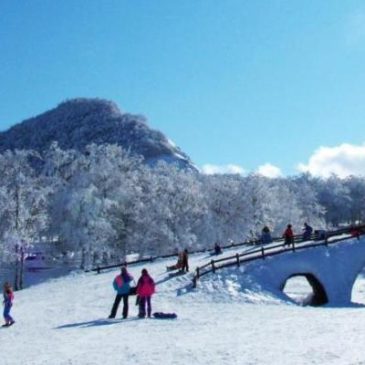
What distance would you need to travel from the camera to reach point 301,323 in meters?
19.8

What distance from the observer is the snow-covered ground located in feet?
48.2

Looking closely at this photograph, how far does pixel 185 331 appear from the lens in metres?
19.2

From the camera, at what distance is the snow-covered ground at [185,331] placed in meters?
14.7

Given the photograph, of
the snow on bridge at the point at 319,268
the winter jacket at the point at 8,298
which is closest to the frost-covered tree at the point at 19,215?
the snow on bridge at the point at 319,268

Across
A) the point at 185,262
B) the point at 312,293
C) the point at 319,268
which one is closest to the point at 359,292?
the point at 312,293

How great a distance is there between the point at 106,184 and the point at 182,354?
145ft

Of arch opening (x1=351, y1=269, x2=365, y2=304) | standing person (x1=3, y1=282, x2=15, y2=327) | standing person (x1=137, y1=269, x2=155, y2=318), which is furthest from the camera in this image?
arch opening (x1=351, y1=269, x2=365, y2=304)

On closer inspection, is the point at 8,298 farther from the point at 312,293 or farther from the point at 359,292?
the point at 359,292

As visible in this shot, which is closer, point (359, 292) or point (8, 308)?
point (8, 308)

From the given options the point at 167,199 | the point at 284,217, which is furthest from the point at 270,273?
the point at 284,217

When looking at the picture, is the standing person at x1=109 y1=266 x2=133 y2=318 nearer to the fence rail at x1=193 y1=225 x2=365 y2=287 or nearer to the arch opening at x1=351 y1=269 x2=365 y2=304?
the fence rail at x1=193 y1=225 x2=365 y2=287

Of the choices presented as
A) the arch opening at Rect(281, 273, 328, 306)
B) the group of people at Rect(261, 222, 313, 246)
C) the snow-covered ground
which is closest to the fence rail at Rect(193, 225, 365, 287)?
the group of people at Rect(261, 222, 313, 246)

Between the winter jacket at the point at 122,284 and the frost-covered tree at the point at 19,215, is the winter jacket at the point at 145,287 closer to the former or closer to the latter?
the winter jacket at the point at 122,284

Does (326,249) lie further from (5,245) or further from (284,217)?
(284,217)
